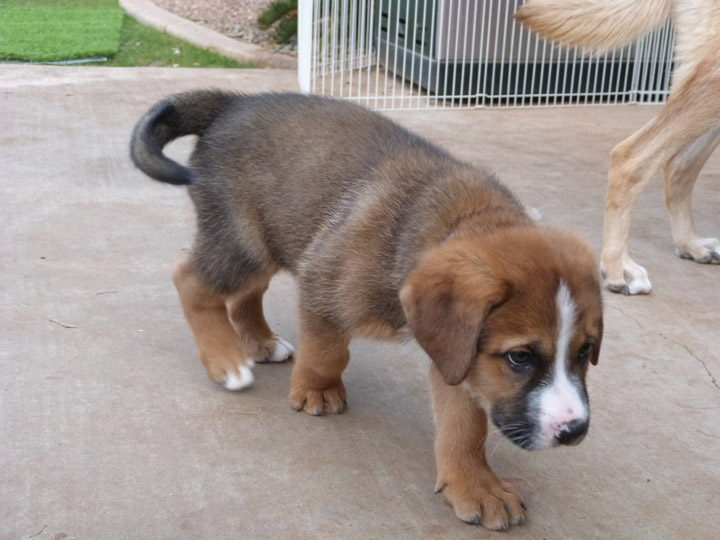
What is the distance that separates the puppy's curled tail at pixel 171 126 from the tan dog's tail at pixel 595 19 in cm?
217

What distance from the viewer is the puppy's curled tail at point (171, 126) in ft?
10.6

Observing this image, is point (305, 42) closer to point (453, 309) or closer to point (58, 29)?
point (58, 29)

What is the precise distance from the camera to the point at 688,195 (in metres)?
4.98

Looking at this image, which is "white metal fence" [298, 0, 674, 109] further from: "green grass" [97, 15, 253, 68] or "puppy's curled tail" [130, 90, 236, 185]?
"puppy's curled tail" [130, 90, 236, 185]

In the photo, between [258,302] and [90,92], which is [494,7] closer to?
[90,92]

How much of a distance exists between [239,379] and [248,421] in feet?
0.73

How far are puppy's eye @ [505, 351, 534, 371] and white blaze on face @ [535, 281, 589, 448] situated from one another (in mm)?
68

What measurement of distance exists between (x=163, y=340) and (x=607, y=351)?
195 cm

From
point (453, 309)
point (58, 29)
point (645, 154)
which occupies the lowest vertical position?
point (58, 29)

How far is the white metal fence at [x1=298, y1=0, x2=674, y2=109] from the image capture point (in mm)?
8312

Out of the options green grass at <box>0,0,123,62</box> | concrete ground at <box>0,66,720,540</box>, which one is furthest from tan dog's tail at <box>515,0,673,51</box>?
green grass at <box>0,0,123,62</box>

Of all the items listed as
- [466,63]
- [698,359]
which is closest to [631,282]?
[698,359]

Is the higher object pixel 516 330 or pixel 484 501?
pixel 516 330

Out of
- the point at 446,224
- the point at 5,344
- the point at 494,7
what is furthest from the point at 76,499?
the point at 494,7
